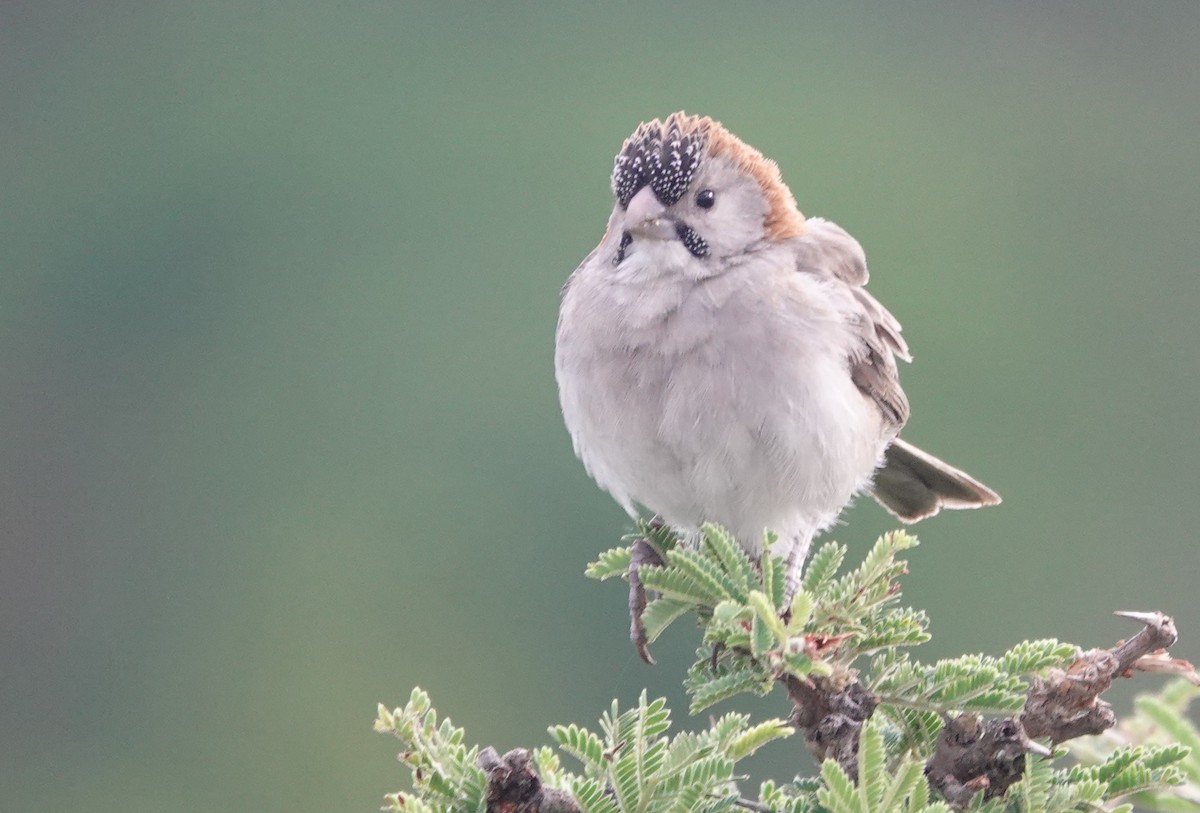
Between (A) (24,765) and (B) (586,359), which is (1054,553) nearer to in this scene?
(A) (24,765)

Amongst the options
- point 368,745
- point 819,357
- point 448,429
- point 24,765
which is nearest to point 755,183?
→ point 819,357

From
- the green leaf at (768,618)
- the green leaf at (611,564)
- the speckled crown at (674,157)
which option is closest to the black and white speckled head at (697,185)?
the speckled crown at (674,157)

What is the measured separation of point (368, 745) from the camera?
15039mm

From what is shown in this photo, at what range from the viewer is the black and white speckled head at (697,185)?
13.7ft

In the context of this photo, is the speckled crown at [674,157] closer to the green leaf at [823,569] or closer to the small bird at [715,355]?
the small bird at [715,355]

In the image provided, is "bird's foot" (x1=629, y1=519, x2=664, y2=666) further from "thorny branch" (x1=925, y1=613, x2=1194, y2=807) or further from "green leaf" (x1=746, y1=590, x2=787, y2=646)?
"thorny branch" (x1=925, y1=613, x2=1194, y2=807)

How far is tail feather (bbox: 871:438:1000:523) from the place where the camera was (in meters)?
4.57

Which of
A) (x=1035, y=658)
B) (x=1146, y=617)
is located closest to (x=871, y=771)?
(x=1035, y=658)

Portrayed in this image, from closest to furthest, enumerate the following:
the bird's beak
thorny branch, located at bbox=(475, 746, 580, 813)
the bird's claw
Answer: thorny branch, located at bbox=(475, 746, 580, 813)
the bird's claw
the bird's beak

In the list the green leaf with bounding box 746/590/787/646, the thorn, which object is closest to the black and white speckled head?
the green leaf with bounding box 746/590/787/646

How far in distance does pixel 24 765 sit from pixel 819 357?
16.2m

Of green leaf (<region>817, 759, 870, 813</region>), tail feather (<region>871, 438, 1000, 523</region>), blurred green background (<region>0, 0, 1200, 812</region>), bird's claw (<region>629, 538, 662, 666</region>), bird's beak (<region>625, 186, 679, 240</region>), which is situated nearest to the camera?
green leaf (<region>817, 759, 870, 813</region>)

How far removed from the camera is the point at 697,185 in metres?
4.25

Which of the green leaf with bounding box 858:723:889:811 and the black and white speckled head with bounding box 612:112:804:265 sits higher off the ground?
the black and white speckled head with bounding box 612:112:804:265
